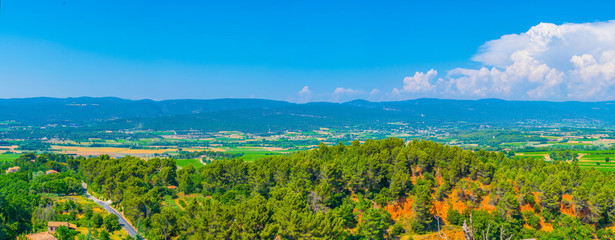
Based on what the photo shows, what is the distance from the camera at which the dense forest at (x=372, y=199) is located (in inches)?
1667

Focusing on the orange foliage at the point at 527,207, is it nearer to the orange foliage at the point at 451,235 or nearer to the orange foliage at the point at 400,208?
the orange foliage at the point at 451,235

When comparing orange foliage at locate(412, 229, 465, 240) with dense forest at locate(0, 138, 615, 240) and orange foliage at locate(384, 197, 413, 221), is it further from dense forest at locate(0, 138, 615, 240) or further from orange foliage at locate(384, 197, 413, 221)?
orange foliage at locate(384, 197, 413, 221)

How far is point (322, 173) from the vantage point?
2167 inches

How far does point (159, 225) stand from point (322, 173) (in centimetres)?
2334

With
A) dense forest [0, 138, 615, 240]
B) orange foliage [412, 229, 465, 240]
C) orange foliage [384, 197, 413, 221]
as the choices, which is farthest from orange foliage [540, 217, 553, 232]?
orange foliage [384, 197, 413, 221]

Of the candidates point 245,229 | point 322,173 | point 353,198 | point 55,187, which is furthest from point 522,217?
point 55,187

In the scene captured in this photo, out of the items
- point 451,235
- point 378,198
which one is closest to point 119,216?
point 378,198

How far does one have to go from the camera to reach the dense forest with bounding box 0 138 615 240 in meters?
42.3

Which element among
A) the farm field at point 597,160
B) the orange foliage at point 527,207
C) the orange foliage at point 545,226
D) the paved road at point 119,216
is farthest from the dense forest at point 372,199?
the farm field at point 597,160

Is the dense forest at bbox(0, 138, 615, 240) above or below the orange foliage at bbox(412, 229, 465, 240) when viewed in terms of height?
above

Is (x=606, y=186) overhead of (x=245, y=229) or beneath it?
overhead

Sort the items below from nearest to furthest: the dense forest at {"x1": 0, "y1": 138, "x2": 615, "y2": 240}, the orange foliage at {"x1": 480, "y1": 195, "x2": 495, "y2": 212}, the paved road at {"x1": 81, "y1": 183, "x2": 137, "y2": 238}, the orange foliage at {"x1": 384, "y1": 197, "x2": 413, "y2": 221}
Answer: the dense forest at {"x1": 0, "y1": 138, "x2": 615, "y2": 240} → the orange foliage at {"x1": 480, "y1": 195, "x2": 495, "y2": 212} → the orange foliage at {"x1": 384, "y1": 197, "x2": 413, "y2": 221} → the paved road at {"x1": 81, "y1": 183, "x2": 137, "y2": 238}

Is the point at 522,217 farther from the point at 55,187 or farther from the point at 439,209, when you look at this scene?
the point at 55,187

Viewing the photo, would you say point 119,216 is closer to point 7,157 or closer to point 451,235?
point 451,235
